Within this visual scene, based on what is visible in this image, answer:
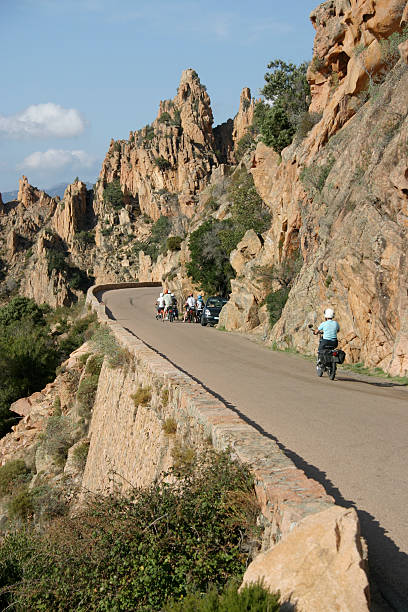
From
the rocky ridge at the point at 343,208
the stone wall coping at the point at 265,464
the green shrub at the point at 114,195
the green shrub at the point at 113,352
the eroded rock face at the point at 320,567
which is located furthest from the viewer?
the green shrub at the point at 114,195

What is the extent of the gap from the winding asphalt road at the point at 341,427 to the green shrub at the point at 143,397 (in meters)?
1.24

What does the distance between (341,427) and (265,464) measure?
2.57 meters

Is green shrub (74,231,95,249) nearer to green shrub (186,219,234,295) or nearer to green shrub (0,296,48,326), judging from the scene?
green shrub (0,296,48,326)

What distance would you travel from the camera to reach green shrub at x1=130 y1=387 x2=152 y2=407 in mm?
9672

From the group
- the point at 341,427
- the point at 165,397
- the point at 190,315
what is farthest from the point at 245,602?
the point at 190,315

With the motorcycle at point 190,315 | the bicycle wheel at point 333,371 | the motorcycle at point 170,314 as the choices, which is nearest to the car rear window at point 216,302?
the motorcycle at point 190,315

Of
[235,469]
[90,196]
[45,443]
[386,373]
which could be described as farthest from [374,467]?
[90,196]

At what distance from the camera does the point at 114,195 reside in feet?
323

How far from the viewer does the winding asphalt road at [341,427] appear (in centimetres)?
414

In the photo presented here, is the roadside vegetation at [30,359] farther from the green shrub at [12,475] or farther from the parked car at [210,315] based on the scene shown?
the parked car at [210,315]

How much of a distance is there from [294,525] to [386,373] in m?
8.29

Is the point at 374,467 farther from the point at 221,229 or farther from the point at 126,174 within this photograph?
the point at 126,174

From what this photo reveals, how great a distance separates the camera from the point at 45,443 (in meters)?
15.4

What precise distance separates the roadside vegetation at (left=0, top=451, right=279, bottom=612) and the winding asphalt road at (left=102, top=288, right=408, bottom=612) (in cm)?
100
